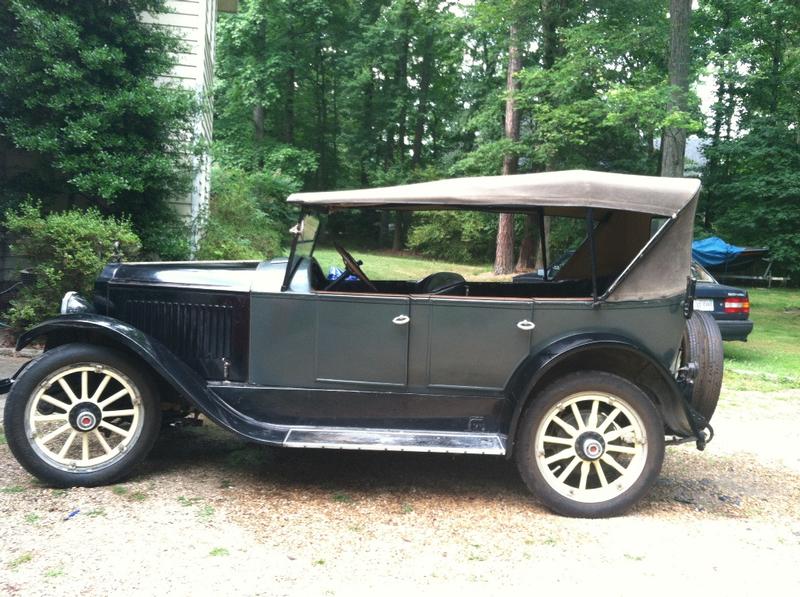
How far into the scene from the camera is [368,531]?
328 centimetres

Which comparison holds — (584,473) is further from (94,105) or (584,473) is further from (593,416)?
(94,105)

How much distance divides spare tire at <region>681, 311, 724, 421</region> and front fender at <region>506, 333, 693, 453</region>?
0.35 meters

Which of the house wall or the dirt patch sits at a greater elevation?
the house wall

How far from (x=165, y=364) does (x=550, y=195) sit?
2.39m

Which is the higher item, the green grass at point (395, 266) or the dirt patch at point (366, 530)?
the green grass at point (395, 266)

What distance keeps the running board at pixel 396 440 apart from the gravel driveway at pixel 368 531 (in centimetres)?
37

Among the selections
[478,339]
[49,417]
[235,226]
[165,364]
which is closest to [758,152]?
[235,226]

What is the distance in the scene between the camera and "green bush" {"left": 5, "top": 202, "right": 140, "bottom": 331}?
6.37 m

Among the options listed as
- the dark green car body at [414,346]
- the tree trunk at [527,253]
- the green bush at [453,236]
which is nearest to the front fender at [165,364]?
the dark green car body at [414,346]

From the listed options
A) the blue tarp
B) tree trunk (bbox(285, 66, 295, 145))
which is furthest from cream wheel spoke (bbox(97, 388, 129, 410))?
tree trunk (bbox(285, 66, 295, 145))

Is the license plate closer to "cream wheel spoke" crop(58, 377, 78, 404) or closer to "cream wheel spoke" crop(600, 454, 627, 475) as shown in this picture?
"cream wheel spoke" crop(600, 454, 627, 475)

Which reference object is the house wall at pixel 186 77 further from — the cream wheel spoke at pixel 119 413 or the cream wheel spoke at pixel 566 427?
the cream wheel spoke at pixel 566 427

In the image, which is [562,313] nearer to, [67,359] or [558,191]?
[558,191]

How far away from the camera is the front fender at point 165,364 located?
11.6ft
